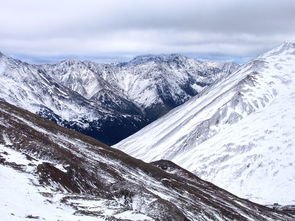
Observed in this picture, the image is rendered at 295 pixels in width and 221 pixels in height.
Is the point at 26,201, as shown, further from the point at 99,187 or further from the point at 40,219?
the point at 99,187

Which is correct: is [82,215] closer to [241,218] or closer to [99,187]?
[99,187]

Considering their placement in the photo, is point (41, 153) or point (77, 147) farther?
point (77, 147)

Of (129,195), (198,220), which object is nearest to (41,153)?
(129,195)

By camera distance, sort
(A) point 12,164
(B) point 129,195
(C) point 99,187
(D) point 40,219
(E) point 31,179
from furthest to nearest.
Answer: (C) point 99,187 → (B) point 129,195 → (A) point 12,164 → (E) point 31,179 → (D) point 40,219

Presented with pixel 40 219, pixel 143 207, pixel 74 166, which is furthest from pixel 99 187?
pixel 40 219

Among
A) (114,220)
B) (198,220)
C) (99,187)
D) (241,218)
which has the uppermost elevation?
(114,220)

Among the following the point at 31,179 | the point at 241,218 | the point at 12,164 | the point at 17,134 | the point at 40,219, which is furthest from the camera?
the point at 241,218

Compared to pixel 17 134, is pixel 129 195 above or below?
below
